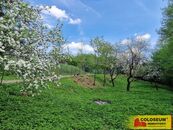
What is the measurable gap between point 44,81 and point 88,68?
285ft

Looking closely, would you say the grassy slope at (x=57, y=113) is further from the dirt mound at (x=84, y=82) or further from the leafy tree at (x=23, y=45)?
the dirt mound at (x=84, y=82)

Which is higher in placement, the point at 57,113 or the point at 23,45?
the point at 23,45

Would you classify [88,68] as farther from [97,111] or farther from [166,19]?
[97,111]

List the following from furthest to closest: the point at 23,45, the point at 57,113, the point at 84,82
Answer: the point at 84,82 < the point at 57,113 < the point at 23,45

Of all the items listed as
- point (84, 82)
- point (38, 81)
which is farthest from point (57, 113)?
point (84, 82)

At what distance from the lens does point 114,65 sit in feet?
267

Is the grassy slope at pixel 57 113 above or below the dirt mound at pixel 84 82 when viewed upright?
below

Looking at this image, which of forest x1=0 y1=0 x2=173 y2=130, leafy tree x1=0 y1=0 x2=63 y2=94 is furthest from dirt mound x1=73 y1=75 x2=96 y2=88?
leafy tree x1=0 y1=0 x2=63 y2=94

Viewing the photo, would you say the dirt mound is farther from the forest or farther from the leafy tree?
the leafy tree

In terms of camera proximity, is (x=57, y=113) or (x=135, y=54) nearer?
(x=57, y=113)

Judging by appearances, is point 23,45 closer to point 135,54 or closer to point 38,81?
point 38,81

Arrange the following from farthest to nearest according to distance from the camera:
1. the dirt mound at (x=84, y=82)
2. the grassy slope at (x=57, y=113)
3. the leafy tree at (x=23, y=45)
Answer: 1. the dirt mound at (x=84, y=82)
2. the grassy slope at (x=57, y=113)
3. the leafy tree at (x=23, y=45)

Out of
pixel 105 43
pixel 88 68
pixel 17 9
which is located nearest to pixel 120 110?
pixel 17 9

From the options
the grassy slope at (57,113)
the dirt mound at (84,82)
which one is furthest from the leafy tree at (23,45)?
the dirt mound at (84,82)
